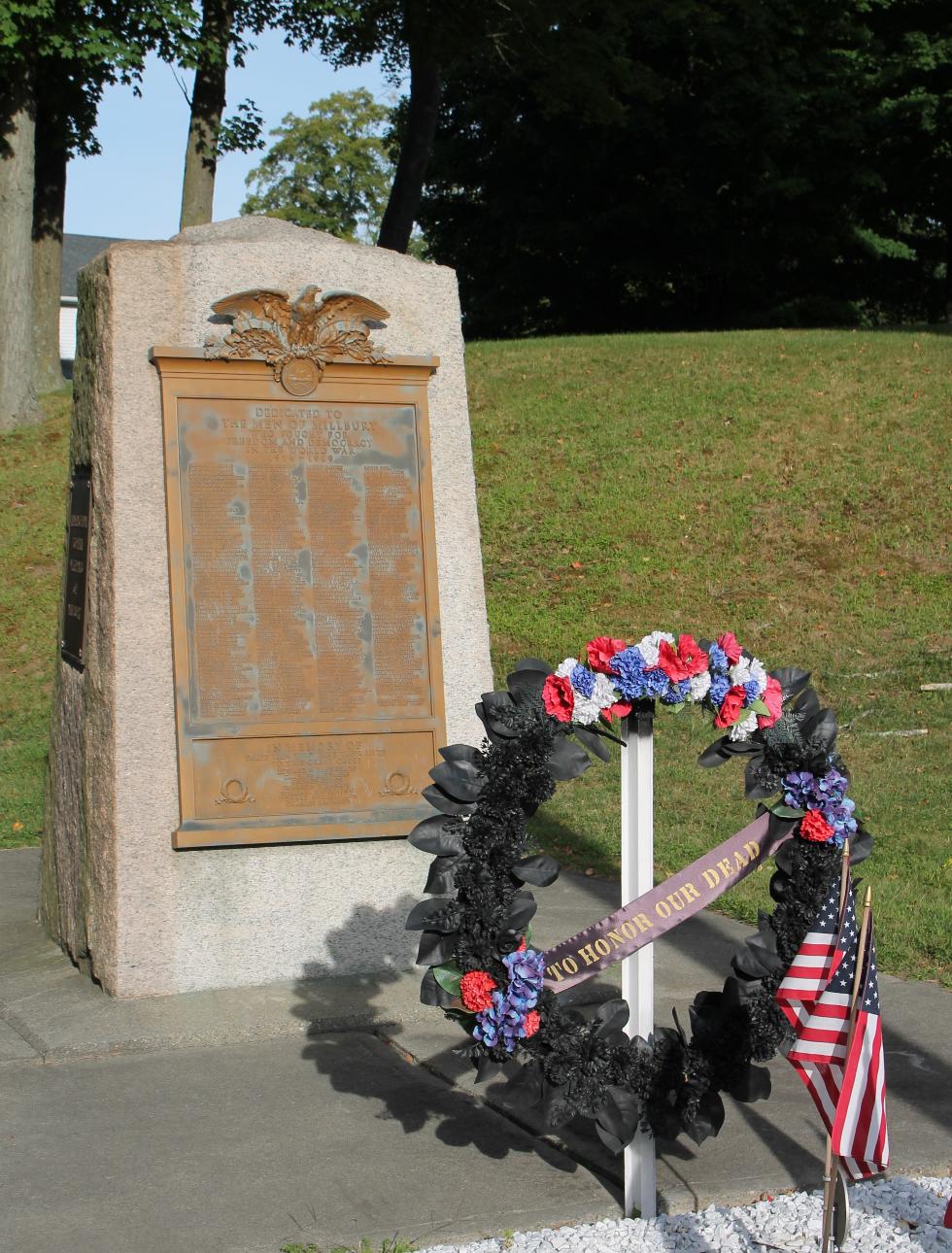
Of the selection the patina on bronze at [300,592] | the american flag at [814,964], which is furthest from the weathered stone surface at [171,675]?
the american flag at [814,964]

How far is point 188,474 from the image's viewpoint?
510 cm

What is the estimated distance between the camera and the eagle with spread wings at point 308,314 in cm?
512

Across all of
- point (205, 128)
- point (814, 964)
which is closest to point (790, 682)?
point (814, 964)

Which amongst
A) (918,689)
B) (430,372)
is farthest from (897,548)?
(430,372)

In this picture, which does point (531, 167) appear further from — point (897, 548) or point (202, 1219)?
point (202, 1219)

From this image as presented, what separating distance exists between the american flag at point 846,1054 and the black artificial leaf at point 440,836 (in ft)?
2.90

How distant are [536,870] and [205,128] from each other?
61.1 feet

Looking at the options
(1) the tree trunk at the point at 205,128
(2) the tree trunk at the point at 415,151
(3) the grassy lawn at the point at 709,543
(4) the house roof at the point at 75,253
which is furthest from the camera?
(4) the house roof at the point at 75,253

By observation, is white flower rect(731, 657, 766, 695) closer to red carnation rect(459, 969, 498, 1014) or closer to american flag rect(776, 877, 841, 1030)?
american flag rect(776, 877, 841, 1030)

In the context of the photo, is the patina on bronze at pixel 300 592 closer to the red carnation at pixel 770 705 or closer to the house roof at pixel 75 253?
the red carnation at pixel 770 705

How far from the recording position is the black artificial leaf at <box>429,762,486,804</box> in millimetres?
3613

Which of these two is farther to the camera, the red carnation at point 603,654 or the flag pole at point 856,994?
the red carnation at point 603,654

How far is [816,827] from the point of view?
3.54 metres

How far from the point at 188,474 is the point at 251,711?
896 millimetres
